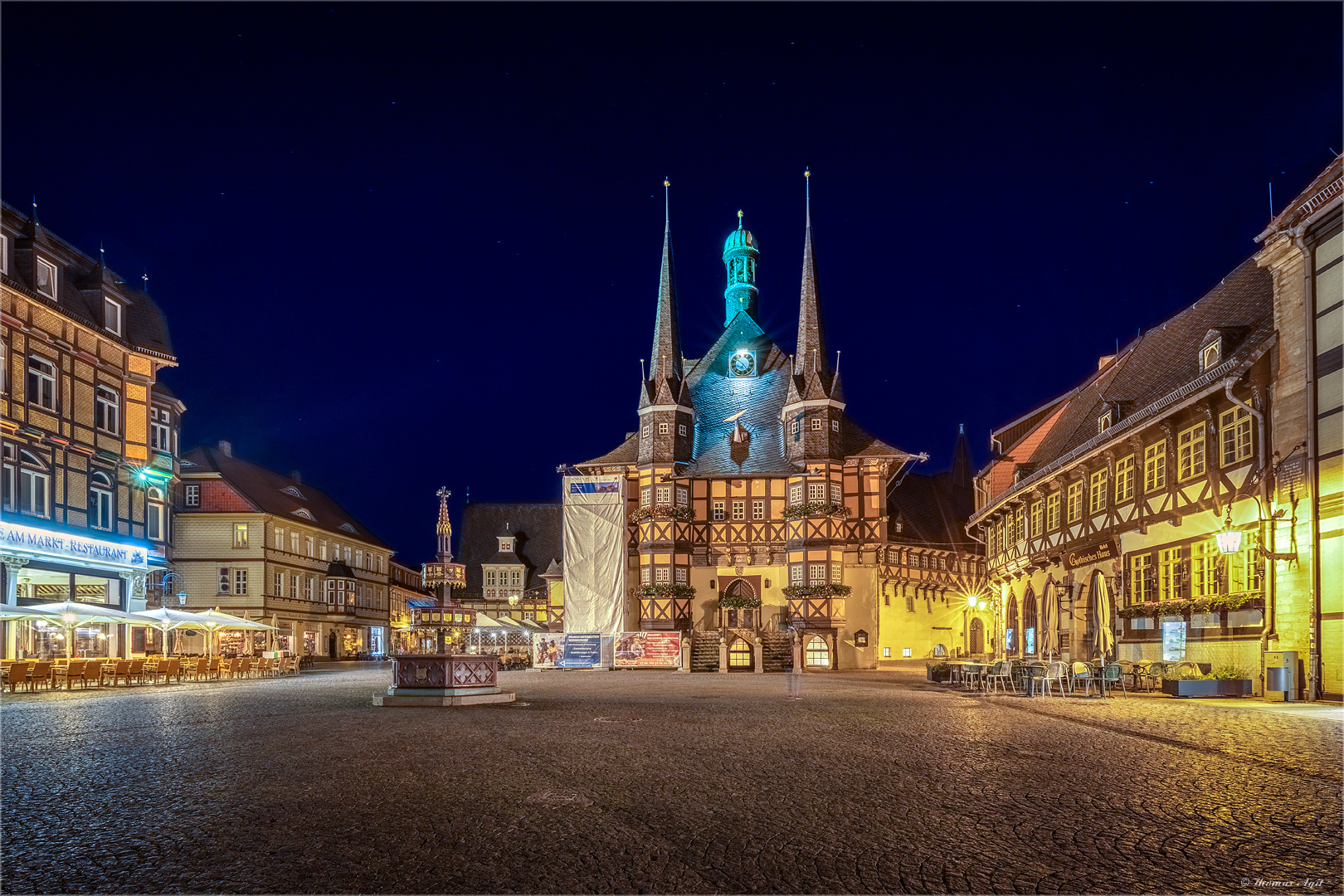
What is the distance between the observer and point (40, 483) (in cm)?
3416

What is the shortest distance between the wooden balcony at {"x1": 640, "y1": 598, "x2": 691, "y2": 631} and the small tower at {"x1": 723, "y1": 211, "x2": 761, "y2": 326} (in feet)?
61.5

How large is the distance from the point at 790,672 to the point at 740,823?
3656 centimetres

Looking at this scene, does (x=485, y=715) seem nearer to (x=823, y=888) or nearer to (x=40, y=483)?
(x=823, y=888)

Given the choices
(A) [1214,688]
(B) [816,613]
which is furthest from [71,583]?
(A) [1214,688]

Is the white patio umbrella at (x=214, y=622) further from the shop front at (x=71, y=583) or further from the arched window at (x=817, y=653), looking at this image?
the arched window at (x=817, y=653)

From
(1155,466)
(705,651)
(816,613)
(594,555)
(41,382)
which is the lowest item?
(705,651)

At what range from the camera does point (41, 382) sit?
112ft

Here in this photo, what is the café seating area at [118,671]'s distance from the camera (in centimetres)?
2582

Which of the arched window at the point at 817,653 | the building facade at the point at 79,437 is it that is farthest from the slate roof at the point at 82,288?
the arched window at the point at 817,653

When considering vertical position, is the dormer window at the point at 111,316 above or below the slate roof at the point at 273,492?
above

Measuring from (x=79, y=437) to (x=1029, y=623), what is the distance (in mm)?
32475

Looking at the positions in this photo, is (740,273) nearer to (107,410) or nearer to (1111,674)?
(107,410)

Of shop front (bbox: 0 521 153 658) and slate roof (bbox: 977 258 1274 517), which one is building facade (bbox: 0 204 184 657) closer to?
shop front (bbox: 0 521 153 658)

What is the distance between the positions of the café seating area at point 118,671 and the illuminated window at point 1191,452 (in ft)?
86.5
